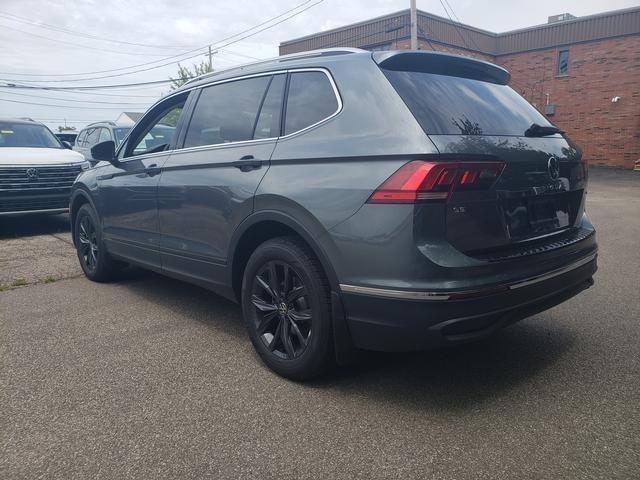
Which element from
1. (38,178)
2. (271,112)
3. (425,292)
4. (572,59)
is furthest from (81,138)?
(572,59)

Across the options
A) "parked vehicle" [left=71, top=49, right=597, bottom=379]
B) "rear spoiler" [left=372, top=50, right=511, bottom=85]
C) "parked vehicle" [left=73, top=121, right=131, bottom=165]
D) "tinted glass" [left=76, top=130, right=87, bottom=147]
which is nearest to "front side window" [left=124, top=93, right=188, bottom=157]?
"parked vehicle" [left=71, top=49, right=597, bottom=379]

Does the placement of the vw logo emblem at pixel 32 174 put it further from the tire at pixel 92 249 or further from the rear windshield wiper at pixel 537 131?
the rear windshield wiper at pixel 537 131

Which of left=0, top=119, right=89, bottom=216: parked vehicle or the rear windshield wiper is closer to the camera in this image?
the rear windshield wiper

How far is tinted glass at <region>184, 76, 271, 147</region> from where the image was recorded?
12.2 ft

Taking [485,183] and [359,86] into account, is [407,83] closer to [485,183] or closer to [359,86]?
[359,86]

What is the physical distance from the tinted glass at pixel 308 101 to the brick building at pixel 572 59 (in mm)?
19255

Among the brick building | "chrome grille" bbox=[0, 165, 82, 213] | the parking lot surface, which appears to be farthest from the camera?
the brick building

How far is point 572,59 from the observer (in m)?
23.8

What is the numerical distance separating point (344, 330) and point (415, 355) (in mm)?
921

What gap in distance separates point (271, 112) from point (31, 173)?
6736 millimetres

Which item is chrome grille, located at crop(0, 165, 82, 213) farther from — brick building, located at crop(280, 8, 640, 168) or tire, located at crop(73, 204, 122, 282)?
brick building, located at crop(280, 8, 640, 168)

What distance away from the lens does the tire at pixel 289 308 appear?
299cm

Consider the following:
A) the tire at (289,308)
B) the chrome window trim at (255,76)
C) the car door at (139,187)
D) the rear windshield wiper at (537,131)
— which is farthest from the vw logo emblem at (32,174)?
the rear windshield wiper at (537,131)

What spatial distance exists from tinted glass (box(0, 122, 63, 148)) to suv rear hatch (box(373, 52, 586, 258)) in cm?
855
